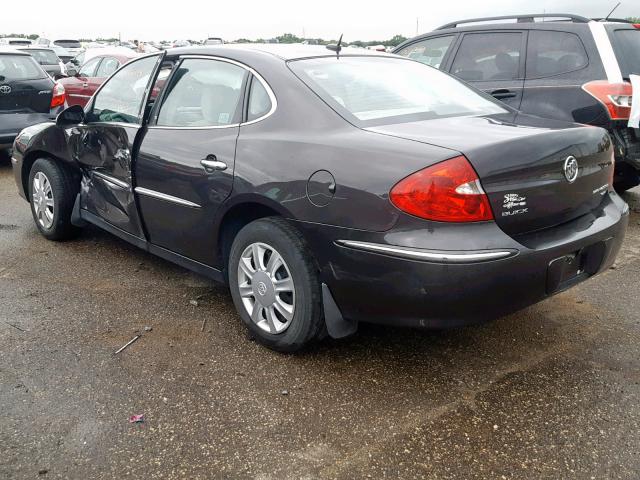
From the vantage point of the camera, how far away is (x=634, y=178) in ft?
17.7

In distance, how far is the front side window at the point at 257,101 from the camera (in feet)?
10.2

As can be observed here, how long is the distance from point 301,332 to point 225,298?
1077mm

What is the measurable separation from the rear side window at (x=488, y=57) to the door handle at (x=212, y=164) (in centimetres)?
366

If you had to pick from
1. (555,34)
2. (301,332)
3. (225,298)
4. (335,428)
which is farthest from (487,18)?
(335,428)

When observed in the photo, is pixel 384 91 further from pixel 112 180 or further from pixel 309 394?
pixel 112 180

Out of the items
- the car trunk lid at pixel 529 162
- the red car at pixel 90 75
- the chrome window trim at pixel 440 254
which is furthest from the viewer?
the red car at pixel 90 75

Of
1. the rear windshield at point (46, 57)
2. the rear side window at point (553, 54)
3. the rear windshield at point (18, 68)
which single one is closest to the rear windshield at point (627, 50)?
the rear side window at point (553, 54)

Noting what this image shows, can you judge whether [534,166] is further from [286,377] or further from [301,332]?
[286,377]

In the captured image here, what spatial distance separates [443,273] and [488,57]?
428cm

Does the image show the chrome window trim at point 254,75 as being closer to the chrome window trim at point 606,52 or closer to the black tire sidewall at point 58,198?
the black tire sidewall at point 58,198

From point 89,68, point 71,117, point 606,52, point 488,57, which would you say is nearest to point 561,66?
point 606,52

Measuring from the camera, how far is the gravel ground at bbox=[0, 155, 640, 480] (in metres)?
2.25

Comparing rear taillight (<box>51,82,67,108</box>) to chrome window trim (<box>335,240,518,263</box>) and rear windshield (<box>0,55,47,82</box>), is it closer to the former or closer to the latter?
rear windshield (<box>0,55,47,82</box>)

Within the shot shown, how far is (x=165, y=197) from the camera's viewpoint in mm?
3475
